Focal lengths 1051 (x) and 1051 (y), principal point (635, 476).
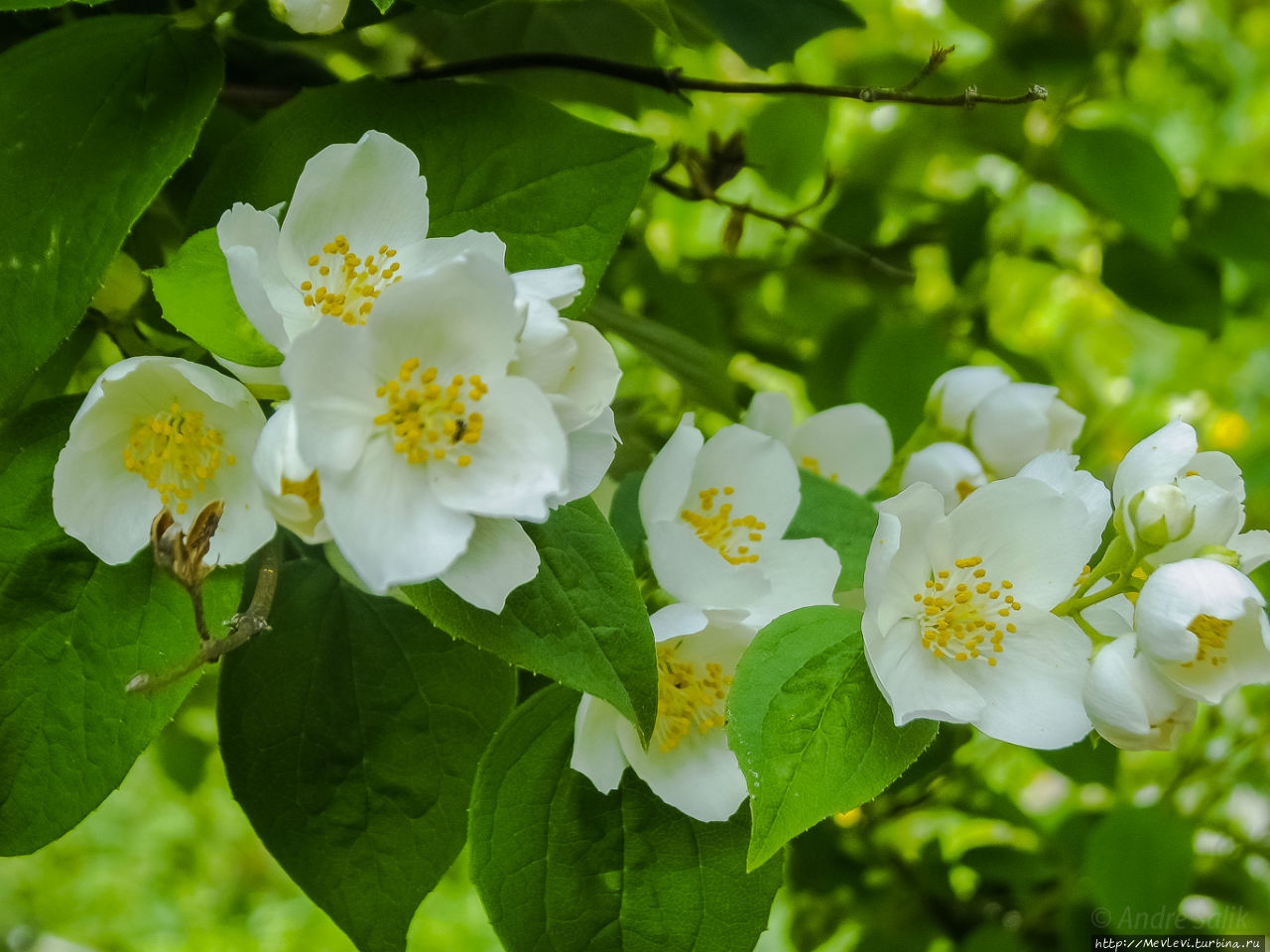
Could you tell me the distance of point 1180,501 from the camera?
0.45 metres

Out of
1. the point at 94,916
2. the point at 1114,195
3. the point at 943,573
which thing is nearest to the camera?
the point at 943,573

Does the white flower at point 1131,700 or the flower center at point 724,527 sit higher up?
the white flower at point 1131,700

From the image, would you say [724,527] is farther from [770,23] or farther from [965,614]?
[770,23]

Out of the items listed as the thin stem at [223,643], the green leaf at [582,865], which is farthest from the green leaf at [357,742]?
the thin stem at [223,643]

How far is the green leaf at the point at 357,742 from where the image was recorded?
1.78 feet

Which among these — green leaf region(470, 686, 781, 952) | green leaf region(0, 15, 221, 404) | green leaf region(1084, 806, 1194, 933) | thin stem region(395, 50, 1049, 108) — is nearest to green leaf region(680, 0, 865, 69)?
thin stem region(395, 50, 1049, 108)

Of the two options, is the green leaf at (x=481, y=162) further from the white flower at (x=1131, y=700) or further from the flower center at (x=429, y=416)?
the white flower at (x=1131, y=700)

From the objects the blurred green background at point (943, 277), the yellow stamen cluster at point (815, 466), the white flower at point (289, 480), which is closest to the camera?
the white flower at point (289, 480)

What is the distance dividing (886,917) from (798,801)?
0.75 metres

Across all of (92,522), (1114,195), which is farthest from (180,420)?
(1114,195)

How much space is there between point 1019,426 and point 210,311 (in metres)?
0.44

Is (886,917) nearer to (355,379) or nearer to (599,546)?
(599,546)

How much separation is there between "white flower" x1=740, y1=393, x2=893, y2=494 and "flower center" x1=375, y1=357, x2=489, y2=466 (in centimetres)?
28

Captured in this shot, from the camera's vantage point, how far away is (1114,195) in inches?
34.9
